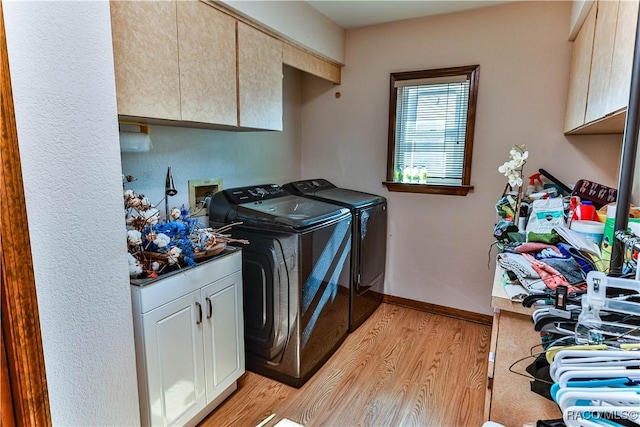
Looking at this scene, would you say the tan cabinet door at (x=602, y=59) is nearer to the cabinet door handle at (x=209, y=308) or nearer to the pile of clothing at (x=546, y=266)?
the pile of clothing at (x=546, y=266)

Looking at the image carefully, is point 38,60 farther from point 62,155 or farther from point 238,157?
point 238,157

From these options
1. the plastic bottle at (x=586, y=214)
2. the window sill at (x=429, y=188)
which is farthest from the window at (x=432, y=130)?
the plastic bottle at (x=586, y=214)

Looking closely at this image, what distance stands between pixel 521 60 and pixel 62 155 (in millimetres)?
2790

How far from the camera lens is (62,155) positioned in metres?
1.13

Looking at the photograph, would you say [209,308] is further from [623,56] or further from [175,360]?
[623,56]

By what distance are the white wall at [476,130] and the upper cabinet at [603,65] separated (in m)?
0.27

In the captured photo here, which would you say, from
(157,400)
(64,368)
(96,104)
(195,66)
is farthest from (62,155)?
(157,400)

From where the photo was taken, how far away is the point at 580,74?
2.03 m

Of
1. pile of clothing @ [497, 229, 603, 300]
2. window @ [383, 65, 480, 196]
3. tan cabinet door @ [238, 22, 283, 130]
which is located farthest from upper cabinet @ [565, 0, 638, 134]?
tan cabinet door @ [238, 22, 283, 130]

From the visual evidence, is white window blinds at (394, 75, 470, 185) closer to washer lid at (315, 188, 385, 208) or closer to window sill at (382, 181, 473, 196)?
window sill at (382, 181, 473, 196)

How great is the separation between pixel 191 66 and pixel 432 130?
6.33 feet

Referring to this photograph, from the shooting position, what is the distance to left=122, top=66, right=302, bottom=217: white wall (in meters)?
2.06

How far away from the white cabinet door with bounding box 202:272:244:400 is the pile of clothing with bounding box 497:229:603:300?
1.31 meters

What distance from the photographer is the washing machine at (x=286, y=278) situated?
6.73ft
